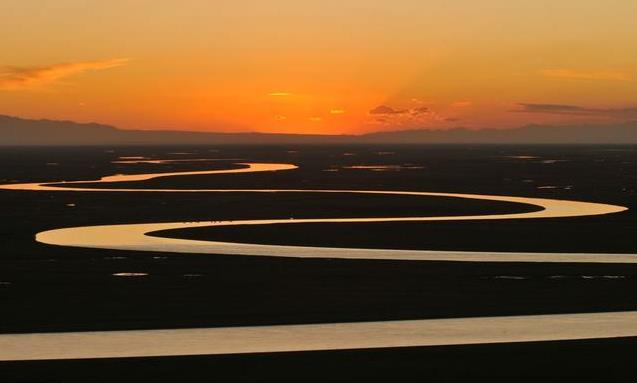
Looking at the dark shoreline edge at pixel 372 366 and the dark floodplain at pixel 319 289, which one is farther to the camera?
the dark floodplain at pixel 319 289

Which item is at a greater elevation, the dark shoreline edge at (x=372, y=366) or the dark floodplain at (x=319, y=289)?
the dark shoreline edge at (x=372, y=366)

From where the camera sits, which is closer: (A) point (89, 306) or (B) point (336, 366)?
(B) point (336, 366)

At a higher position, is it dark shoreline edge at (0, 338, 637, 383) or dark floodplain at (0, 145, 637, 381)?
dark shoreline edge at (0, 338, 637, 383)

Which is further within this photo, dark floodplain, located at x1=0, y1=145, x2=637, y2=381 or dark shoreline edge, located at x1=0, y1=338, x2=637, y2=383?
dark floodplain, located at x1=0, y1=145, x2=637, y2=381

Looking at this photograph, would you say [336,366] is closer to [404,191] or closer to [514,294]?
[514,294]

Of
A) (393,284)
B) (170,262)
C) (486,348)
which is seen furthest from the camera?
(170,262)

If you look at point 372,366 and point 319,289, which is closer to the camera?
point 372,366

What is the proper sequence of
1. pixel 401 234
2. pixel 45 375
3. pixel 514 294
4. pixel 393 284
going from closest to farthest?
pixel 45 375 < pixel 514 294 < pixel 393 284 < pixel 401 234

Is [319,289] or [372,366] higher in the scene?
[372,366]

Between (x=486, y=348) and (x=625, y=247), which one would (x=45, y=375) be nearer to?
(x=486, y=348)

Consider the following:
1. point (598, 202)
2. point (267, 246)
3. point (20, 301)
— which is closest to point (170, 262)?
point (267, 246)
